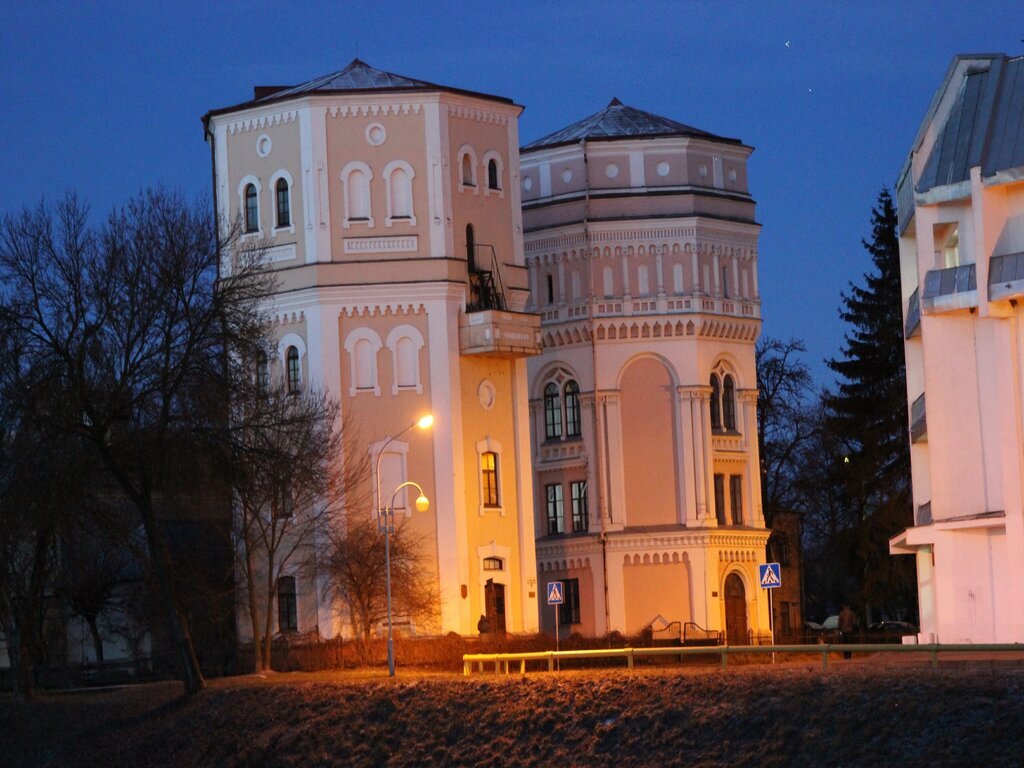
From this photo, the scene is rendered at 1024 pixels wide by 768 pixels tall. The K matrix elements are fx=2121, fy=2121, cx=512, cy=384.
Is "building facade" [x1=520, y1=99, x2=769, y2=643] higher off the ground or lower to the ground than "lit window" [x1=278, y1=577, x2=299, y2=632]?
higher

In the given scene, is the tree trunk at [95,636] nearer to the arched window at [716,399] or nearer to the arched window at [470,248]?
the arched window at [470,248]

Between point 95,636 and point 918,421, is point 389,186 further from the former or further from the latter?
point 918,421

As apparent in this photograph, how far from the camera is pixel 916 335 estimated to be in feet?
179

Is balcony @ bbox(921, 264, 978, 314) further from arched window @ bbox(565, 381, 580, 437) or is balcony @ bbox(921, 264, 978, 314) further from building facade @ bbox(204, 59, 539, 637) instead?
arched window @ bbox(565, 381, 580, 437)

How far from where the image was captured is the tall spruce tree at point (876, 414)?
87.2 metres

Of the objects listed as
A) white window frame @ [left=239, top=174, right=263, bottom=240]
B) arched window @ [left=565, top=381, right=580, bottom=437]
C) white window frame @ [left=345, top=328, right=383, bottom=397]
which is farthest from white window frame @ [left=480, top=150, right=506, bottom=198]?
arched window @ [left=565, top=381, right=580, bottom=437]

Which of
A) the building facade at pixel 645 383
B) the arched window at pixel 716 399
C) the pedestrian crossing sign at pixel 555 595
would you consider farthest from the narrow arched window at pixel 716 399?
the pedestrian crossing sign at pixel 555 595

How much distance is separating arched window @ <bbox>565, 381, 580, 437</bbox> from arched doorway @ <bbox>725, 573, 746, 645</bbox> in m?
8.64

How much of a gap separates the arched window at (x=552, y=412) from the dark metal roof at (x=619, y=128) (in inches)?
397

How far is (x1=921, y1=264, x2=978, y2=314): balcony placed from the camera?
156 feet

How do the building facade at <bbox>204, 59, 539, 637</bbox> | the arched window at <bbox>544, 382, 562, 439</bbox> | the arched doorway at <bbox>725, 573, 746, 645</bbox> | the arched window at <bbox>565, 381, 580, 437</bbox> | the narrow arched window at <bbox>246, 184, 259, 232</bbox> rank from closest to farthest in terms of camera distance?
the building facade at <bbox>204, 59, 539, 637</bbox>, the narrow arched window at <bbox>246, 184, 259, 232</bbox>, the arched doorway at <bbox>725, 573, 746, 645</bbox>, the arched window at <bbox>565, 381, 580, 437</bbox>, the arched window at <bbox>544, 382, 562, 439</bbox>

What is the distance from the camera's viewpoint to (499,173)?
73375mm

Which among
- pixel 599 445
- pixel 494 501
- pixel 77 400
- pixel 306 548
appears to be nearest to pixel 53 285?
pixel 77 400

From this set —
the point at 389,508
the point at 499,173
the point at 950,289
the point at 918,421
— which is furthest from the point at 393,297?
→ the point at 950,289
